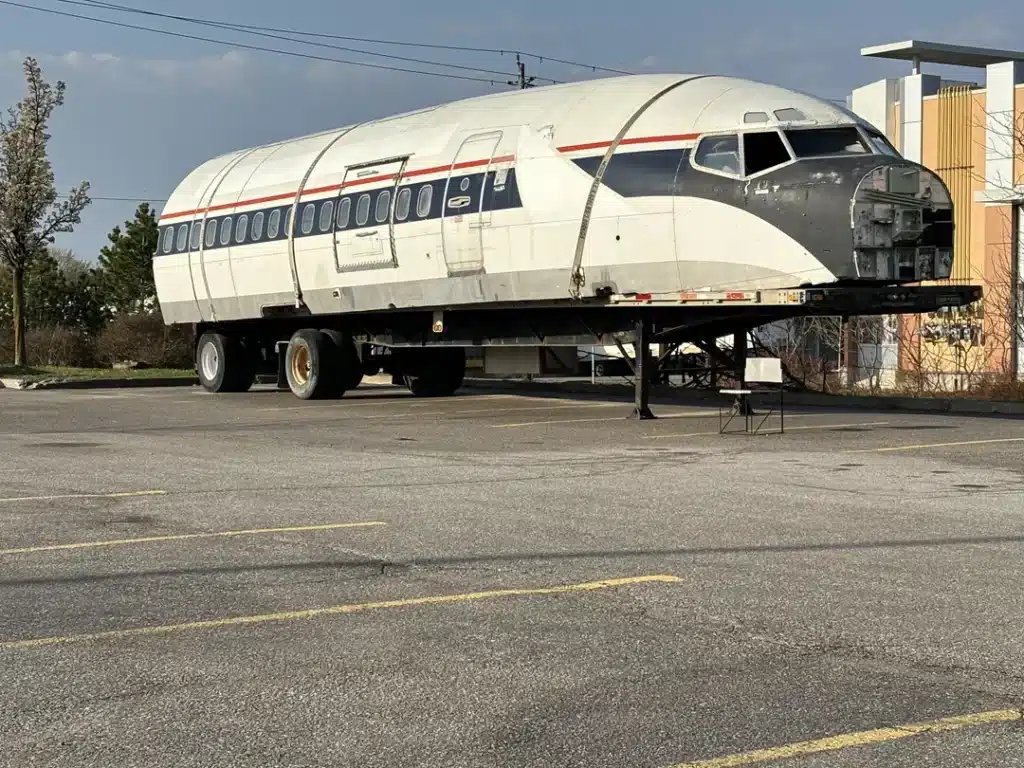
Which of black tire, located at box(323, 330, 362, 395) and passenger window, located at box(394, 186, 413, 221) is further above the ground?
passenger window, located at box(394, 186, 413, 221)

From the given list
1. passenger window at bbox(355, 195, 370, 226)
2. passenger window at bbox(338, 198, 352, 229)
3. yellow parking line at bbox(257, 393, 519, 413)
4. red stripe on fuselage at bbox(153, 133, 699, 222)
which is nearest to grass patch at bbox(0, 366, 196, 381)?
red stripe on fuselage at bbox(153, 133, 699, 222)

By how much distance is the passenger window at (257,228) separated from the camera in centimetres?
2749

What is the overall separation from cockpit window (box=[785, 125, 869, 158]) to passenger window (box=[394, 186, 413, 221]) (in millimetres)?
6794

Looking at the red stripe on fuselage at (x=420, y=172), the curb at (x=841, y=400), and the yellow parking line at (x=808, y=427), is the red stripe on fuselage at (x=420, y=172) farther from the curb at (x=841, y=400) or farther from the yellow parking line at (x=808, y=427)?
the curb at (x=841, y=400)

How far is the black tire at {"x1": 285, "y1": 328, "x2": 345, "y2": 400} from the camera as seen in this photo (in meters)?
26.8

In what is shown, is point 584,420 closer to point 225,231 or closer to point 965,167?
point 225,231

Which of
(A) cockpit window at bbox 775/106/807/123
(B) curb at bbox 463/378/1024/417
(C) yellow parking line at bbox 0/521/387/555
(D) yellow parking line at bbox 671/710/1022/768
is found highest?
(A) cockpit window at bbox 775/106/807/123

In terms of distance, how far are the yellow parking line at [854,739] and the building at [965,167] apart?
83.2 ft

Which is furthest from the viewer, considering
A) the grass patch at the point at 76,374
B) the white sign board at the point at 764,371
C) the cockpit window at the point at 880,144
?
the grass patch at the point at 76,374

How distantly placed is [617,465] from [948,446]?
163 inches

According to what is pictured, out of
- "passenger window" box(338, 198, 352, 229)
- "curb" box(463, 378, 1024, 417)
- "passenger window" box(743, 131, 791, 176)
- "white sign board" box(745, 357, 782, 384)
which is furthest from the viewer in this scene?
"passenger window" box(338, 198, 352, 229)

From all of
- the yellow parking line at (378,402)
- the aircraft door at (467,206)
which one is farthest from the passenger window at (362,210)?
the yellow parking line at (378,402)

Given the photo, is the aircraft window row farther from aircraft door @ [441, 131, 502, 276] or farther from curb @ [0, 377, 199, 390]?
curb @ [0, 377, 199, 390]

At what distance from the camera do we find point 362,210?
24609mm
